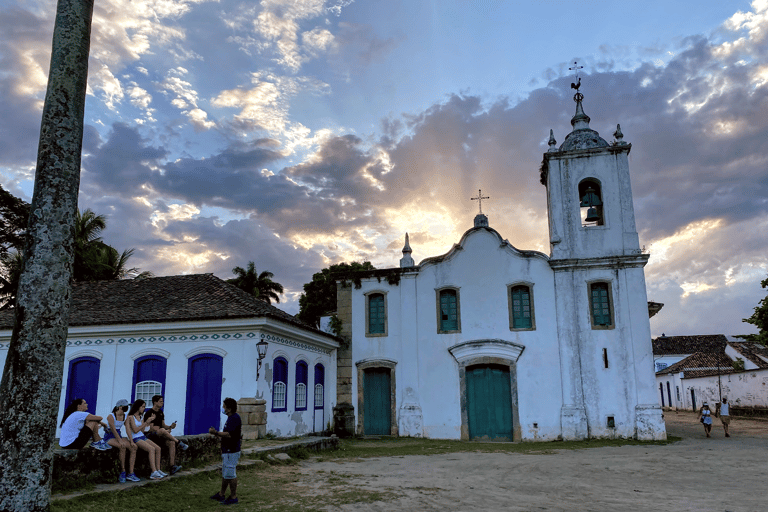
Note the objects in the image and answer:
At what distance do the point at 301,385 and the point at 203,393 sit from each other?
3067 millimetres

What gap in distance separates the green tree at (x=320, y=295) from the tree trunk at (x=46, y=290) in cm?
2915

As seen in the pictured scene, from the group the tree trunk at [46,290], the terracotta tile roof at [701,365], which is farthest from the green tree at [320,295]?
the tree trunk at [46,290]

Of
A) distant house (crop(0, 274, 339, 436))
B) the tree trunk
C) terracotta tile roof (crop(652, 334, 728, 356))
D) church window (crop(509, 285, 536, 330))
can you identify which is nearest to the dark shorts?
the tree trunk

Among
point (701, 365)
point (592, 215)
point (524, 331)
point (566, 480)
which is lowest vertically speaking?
point (566, 480)

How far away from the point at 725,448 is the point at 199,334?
13992 millimetres

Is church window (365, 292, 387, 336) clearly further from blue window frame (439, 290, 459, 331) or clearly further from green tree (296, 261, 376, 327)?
green tree (296, 261, 376, 327)

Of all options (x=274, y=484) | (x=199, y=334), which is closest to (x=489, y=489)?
(x=274, y=484)

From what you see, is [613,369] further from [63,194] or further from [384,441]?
[63,194]

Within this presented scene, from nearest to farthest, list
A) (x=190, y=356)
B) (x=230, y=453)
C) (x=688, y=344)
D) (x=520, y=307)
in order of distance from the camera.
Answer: (x=230, y=453), (x=190, y=356), (x=520, y=307), (x=688, y=344)

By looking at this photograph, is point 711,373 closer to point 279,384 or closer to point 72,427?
point 279,384

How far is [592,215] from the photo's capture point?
18.8 meters

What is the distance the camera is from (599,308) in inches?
706

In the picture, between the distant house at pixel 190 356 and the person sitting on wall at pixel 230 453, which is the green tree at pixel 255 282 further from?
the person sitting on wall at pixel 230 453

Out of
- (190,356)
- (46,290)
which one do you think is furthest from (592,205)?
(46,290)
